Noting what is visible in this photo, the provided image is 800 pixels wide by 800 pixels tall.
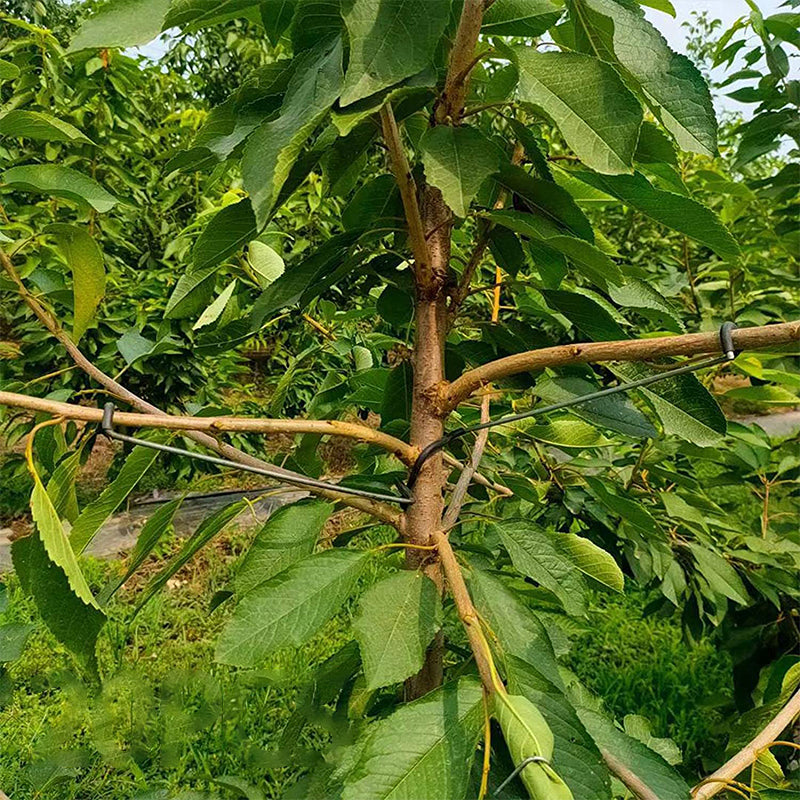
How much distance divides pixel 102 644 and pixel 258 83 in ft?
6.78

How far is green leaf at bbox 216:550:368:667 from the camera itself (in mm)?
491

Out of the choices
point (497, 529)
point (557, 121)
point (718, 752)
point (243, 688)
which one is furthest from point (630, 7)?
point (243, 688)

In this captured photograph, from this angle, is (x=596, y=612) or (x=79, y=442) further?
(x=596, y=612)

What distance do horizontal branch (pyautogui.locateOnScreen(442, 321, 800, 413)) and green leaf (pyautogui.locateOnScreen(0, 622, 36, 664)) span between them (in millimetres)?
494

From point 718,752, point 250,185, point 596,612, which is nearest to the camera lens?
point 250,185

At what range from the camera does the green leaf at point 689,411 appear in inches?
22.9

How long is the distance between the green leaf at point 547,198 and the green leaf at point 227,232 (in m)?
0.19

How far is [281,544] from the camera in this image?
0.59 m

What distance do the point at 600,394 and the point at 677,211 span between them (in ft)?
0.49

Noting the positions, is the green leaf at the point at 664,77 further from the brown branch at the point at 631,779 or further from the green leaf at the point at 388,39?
the brown branch at the point at 631,779

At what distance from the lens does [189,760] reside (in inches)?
69.6

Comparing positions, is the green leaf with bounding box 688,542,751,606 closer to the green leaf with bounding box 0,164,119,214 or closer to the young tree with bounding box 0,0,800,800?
the young tree with bounding box 0,0,800,800

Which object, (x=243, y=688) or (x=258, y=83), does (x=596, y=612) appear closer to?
(x=243, y=688)

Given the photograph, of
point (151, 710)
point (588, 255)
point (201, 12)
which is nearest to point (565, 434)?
point (588, 255)
